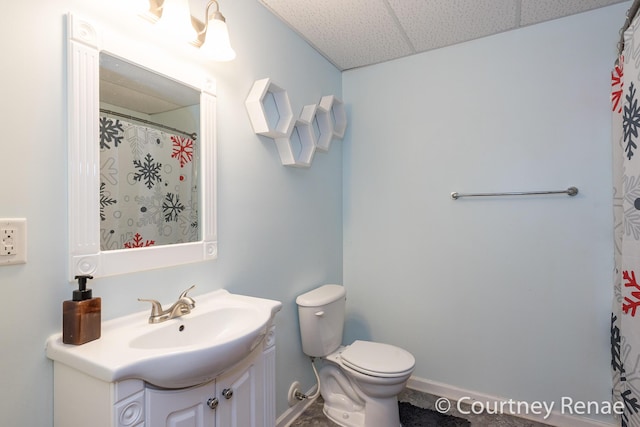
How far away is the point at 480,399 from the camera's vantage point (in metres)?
1.93

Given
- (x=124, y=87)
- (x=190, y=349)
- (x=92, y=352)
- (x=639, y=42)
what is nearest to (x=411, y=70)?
(x=639, y=42)

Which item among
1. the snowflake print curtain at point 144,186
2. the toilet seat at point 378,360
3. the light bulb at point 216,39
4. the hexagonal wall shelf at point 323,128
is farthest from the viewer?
the hexagonal wall shelf at point 323,128

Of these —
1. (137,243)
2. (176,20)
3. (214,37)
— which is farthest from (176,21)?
(137,243)

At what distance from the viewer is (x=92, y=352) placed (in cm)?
81

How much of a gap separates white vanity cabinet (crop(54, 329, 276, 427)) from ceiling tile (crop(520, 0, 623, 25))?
2.15 meters

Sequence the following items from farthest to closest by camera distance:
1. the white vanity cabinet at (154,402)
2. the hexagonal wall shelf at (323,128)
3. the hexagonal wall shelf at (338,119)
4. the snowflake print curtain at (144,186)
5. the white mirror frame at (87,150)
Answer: the hexagonal wall shelf at (338,119), the hexagonal wall shelf at (323,128), the snowflake print curtain at (144,186), the white mirror frame at (87,150), the white vanity cabinet at (154,402)

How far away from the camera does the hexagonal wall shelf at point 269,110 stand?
151 cm

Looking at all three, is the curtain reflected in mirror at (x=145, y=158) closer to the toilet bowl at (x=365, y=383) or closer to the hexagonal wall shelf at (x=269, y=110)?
the hexagonal wall shelf at (x=269, y=110)

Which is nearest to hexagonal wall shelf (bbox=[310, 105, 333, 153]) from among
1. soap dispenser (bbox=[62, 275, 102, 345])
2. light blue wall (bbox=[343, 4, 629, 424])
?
light blue wall (bbox=[343, 4, 629, 424])

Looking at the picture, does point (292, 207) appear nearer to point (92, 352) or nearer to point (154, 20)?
point (154, 20)

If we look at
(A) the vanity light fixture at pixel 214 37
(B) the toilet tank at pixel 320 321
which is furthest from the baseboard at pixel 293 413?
(A) the vanity light fixture at pixel 214 37

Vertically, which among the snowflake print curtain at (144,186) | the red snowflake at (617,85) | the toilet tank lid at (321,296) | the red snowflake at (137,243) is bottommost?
the toilet tank lid at (321,296)

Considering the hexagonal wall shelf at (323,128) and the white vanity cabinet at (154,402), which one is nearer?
the white vanity cabinet at (154,402)

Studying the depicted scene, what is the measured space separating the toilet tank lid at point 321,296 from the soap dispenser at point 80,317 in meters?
1.06
